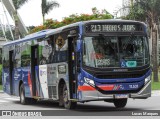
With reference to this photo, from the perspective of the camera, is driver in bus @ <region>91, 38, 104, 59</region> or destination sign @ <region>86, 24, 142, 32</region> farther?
destination sign @ <region>86, 24, 142, 32</region>

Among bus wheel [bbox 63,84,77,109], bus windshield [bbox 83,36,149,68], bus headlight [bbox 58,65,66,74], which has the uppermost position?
bus windshield [bbox 83,36,149,68]

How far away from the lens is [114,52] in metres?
17.7

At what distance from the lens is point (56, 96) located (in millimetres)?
20062

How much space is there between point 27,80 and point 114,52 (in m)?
7.15

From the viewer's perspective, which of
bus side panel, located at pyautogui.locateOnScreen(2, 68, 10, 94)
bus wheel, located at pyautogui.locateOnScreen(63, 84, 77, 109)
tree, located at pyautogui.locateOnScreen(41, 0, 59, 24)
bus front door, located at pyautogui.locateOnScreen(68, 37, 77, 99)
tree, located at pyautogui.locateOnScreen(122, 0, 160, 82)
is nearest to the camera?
bus front door, located at pyautogui.locateOnScreen(68, 37, 77, 99)

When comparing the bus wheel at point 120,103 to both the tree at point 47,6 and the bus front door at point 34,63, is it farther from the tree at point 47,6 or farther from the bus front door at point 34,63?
the tree at point 47,6

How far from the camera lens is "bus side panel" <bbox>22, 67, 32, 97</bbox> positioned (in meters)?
23.6

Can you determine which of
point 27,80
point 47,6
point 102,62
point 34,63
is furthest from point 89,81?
point 47,6

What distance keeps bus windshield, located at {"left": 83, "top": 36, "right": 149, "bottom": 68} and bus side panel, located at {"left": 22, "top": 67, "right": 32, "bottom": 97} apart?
6420 millimetres

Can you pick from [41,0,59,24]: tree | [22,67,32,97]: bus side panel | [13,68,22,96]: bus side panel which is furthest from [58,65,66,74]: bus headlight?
[41,0,59,24]: tree

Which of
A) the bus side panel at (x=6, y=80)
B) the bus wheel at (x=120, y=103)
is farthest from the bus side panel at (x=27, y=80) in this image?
the bus wheel at (x=120, y=103)

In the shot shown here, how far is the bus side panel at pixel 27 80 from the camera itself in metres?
23.6

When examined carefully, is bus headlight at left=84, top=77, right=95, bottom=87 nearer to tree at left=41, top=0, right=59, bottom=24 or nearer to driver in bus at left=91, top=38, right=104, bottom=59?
driver in bus at left=91, top=38, right=104, bottom=59

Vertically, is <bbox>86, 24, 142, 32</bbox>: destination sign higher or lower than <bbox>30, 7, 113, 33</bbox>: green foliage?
lower
